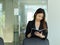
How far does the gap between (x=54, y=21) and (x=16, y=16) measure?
2.99 ft

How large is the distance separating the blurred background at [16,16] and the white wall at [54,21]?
0.14 metres

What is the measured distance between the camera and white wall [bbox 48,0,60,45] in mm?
3949

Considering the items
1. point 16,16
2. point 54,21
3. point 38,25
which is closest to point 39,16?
point 38,25

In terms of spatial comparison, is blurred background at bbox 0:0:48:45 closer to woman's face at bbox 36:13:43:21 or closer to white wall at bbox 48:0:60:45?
white wall at bbox 48:0:60:45

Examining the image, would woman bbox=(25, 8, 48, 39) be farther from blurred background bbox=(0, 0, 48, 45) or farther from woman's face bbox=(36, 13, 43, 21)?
blurred background bbox=(0, 0, 48, 45)

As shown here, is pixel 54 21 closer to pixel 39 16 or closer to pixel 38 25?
pixel 38 25

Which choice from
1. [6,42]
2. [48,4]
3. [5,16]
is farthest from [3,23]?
[48,4]

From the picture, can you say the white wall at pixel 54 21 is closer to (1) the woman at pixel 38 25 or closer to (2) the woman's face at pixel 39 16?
(1) the woman at pixel 38 25

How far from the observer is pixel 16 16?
407cm

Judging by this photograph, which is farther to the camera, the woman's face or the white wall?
the white wall

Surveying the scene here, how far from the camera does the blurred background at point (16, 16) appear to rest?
4029 millimetres

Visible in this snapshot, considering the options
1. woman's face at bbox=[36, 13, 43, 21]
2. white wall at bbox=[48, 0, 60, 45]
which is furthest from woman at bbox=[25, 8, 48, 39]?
white wall at bbox=[48, 0, 60, 45]

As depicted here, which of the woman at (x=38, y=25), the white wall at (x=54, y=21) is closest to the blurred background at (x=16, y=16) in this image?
the white wall at (x=54, y=21)

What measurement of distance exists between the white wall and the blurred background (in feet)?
0.47
